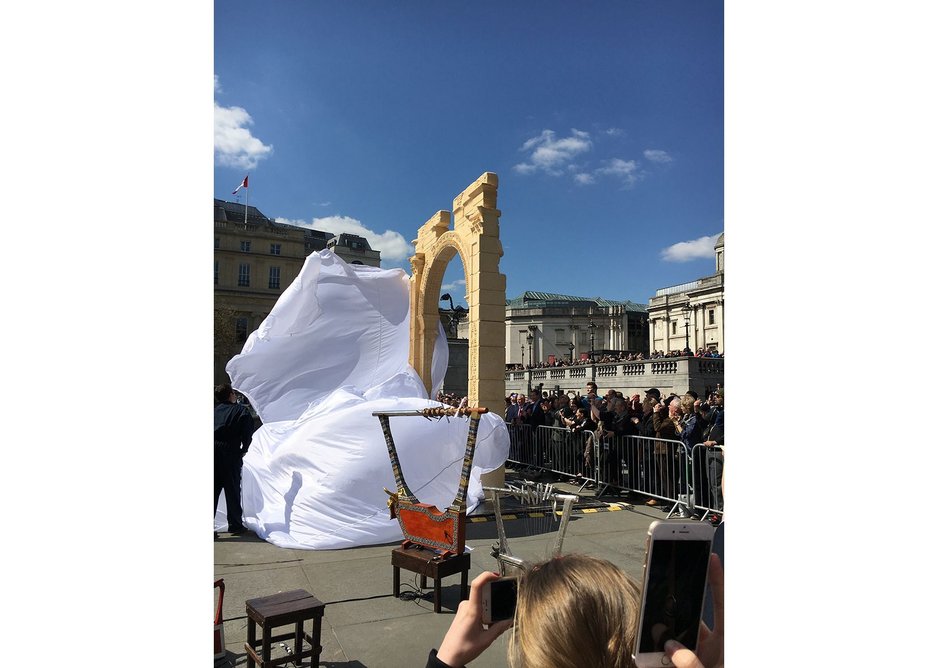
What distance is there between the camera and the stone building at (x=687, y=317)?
3709 cm

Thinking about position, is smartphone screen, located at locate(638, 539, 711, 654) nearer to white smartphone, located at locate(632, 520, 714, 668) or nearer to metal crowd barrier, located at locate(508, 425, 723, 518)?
white smartphone, located at locate(632, 520, 714, 668)

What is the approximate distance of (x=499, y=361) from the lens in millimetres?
7812

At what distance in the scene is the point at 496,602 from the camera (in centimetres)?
129

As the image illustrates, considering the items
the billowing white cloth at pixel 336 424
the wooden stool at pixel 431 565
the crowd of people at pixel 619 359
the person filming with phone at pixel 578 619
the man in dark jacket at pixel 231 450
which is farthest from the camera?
the crowd of people at pixel 619 359

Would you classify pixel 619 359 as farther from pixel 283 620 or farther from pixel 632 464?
pixel 283 620

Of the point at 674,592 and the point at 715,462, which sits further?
the point at 715,462

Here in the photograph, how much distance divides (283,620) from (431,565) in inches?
53.6

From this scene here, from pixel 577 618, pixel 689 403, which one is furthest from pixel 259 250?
pixel 577 618

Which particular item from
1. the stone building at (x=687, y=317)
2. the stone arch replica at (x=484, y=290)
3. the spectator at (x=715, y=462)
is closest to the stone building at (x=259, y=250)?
the stone arch replica at (x=484, y=290)

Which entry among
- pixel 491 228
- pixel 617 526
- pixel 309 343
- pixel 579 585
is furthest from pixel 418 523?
pixel 491 228

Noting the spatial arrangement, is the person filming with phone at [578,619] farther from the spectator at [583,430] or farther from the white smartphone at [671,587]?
the spectator at [583,430]

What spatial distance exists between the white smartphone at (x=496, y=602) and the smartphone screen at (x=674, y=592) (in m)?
0.39

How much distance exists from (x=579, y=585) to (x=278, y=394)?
7037mm
